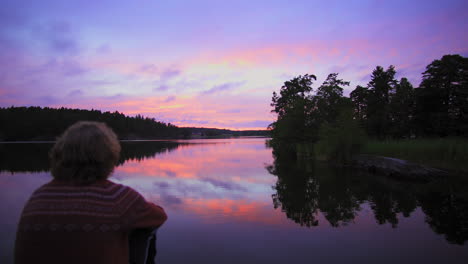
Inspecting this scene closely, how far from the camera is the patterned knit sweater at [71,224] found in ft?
5.44

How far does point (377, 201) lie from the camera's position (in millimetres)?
9914

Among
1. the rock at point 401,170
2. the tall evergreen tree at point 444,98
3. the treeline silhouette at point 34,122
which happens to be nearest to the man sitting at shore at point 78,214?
the rock at point 401,170

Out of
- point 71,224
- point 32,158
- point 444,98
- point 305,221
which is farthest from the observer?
point 32,158

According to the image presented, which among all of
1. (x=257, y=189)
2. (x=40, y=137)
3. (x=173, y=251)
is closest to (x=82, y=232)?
(x=173, y=251)

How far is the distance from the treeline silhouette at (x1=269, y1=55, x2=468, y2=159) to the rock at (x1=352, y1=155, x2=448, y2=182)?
3598 mm

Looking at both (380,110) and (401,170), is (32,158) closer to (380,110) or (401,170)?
(401,170)

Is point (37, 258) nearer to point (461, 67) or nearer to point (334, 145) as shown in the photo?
point (334, 145)

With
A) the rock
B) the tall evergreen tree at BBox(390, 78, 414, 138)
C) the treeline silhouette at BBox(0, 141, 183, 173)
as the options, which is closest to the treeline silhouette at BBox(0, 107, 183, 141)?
the treeline silhouette at BBox(0, 141, 183, 173)

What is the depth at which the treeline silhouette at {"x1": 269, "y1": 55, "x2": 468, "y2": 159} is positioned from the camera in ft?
74.1

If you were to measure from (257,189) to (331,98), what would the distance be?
23.4m

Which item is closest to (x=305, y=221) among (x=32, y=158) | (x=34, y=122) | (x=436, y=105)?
(x=436, y=105)

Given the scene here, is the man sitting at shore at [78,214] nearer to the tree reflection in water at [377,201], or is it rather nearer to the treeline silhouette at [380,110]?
the tree reflection in water at [377,201]

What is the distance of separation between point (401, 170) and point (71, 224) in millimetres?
17142

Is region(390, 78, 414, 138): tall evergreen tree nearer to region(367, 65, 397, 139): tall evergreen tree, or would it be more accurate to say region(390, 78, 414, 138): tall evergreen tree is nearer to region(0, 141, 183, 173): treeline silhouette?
region(367, 65, 397, 139): tall evergreen tree
